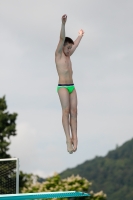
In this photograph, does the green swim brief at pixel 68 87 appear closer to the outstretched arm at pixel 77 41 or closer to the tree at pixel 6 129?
the outstretched arm at pixel 77 41

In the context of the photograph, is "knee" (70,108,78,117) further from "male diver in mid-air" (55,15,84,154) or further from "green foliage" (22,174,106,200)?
"green foliage" (22,174,106,200)

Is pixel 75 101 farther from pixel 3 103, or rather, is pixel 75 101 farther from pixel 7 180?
pixel 3 103

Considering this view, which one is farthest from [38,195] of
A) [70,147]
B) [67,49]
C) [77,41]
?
[77,41]

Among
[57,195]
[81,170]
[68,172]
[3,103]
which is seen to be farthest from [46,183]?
[81,170]

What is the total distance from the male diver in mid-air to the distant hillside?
186 ft

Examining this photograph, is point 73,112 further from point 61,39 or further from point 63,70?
point 61,39

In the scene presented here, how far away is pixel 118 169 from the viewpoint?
259ft

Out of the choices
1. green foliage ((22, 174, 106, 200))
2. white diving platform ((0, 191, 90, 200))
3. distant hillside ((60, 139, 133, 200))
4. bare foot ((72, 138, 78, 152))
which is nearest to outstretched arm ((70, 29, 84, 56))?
bare foot ((72, 138, 78, 152))

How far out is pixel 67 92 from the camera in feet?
35.5

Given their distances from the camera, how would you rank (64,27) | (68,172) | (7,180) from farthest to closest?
1. (68,172)
2. (7,180)
3. (64,27)

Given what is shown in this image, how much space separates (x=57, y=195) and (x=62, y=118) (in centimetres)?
195

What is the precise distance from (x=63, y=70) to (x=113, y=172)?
223 feet

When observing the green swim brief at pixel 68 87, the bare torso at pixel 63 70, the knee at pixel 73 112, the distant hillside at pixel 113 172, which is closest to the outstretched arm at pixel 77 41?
the bare torso at pixel 63 70

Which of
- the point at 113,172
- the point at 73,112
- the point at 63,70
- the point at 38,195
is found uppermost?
the point at 113,172
